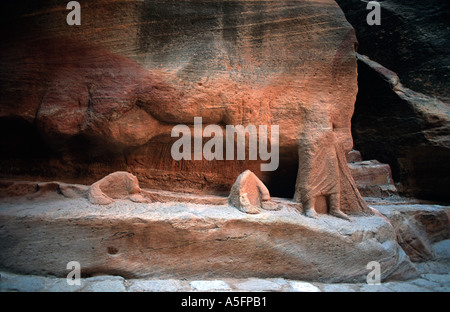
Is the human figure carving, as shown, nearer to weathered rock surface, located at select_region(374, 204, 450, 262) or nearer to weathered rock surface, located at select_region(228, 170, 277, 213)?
weathered rock surface, located at select_region(228, 170, 277, 213)

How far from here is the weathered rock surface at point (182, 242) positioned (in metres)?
2.53

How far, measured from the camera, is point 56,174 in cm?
358

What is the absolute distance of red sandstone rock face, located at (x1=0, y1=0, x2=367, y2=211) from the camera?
347 cm

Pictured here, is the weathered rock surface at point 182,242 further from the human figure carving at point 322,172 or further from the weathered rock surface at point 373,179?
the weathered rock surface at point 373,179

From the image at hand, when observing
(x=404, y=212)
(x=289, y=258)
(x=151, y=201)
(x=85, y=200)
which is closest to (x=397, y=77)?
(x=404, y=212)

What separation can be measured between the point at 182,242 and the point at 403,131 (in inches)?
213

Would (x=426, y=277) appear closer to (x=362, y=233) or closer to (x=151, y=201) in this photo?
(x=362, y=233)

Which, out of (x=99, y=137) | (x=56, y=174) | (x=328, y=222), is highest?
(x=99, y=137)

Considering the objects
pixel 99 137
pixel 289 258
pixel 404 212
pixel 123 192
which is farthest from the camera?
pixel 404 212

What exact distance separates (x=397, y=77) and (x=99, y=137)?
247 inches

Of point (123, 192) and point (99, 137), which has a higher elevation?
point (99, 137)

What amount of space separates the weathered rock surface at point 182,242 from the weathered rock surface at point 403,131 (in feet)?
10.5

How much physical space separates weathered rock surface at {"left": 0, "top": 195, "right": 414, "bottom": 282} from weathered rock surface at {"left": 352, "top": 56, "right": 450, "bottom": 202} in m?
3.21

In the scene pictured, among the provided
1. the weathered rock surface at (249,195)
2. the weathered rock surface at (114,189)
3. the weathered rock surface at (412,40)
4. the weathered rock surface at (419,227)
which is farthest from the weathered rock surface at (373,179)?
the weathered rock surface at (114,189)
